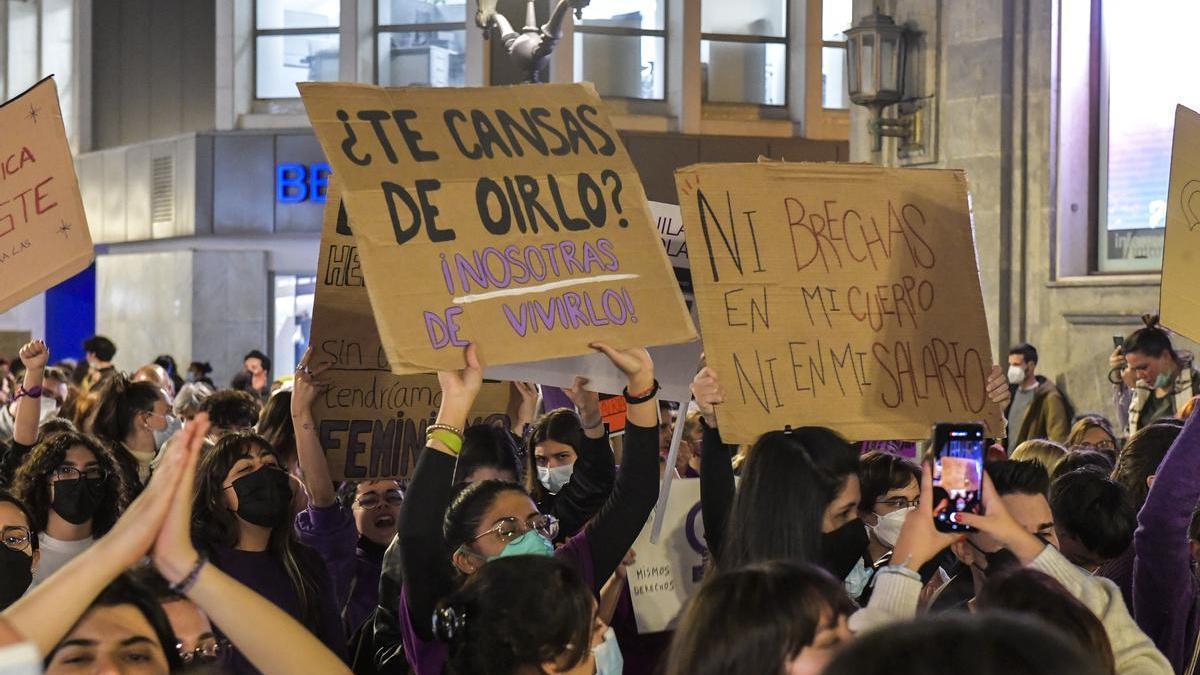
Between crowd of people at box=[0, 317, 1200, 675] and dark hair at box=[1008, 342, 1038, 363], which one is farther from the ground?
dark hair at box=[1008, 342, 1038, 363]

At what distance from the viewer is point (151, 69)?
2402 centimetres

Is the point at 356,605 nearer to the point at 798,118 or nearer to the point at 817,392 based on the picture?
the point at 817,392

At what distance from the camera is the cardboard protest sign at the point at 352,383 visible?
220 inches

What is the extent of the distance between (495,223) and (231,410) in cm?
367

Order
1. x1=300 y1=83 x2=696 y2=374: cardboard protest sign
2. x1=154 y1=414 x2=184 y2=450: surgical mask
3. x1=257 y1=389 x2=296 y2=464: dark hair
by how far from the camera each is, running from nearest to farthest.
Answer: x1=300 y1=83 x2=696 y2=374: cardboard protest sign, x1=257 y1=389 x2=296 y2=464: dark hair, x1=154 y1=414 x2=184 y2=450: surgical mask

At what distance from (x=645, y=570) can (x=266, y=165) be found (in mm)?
17384

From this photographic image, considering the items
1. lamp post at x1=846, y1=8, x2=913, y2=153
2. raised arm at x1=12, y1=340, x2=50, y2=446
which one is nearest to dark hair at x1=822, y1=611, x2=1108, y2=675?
raised arm at x1=12, y1=340, x2=50, y2=446

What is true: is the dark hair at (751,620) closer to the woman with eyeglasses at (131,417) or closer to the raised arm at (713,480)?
the raised arm at (713,480)

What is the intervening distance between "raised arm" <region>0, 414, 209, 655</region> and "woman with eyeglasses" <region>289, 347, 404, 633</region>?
98.1 inches

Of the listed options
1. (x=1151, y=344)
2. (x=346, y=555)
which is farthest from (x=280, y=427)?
(x=1151, y=344)

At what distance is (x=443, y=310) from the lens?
418 centimetres

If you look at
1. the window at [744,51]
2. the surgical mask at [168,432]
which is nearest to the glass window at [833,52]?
the window at [744,51]

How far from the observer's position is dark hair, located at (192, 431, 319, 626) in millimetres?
4543

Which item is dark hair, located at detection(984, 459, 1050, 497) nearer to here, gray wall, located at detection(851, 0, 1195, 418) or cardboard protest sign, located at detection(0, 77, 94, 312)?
cardboard protest sign, located at detection(0, 77, 94, 312)
